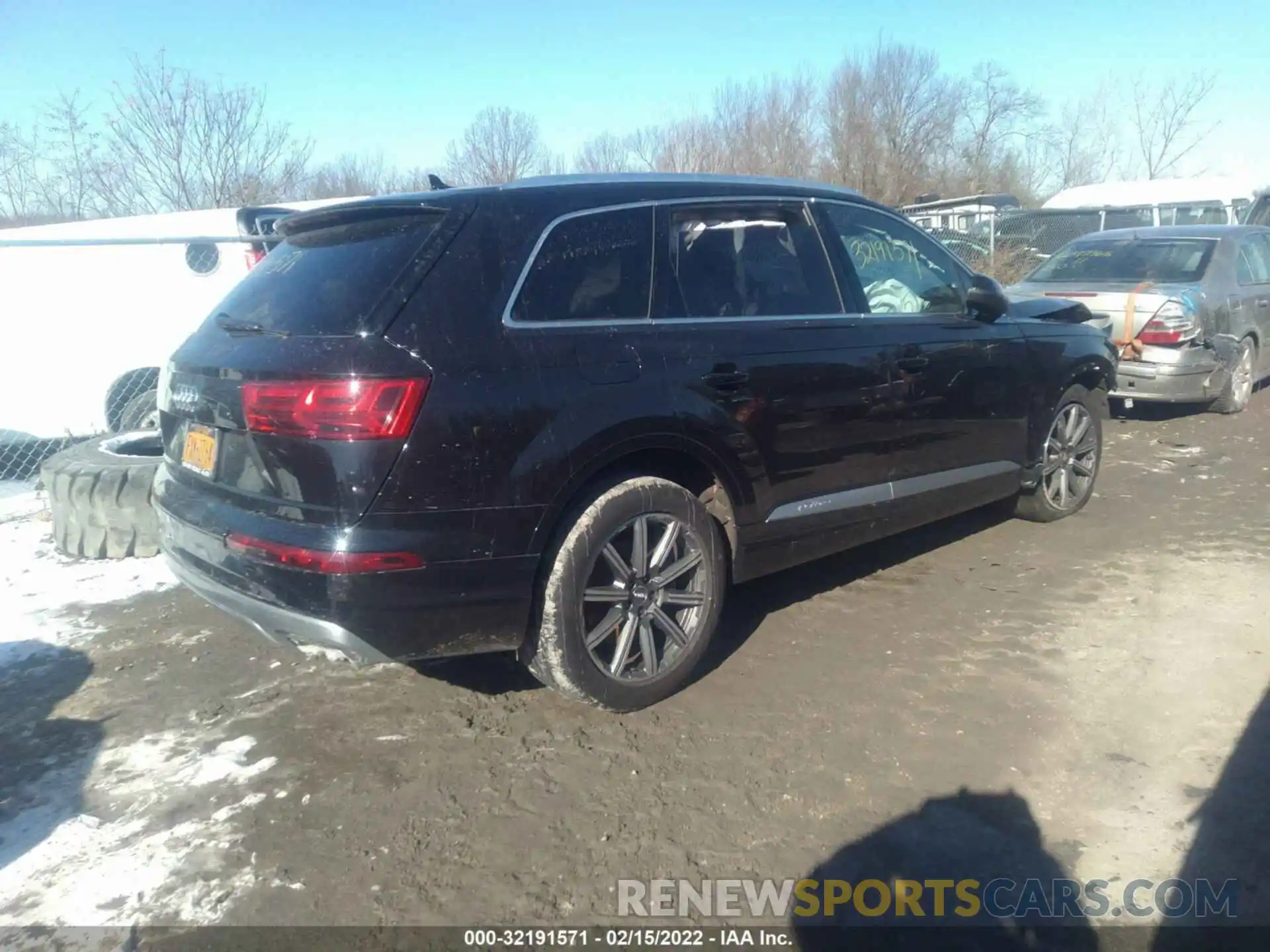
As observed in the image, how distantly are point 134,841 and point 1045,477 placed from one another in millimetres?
4803

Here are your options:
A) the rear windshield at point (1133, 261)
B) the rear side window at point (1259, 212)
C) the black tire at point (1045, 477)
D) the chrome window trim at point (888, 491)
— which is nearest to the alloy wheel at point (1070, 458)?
→ the black tire at point (1045, 477)

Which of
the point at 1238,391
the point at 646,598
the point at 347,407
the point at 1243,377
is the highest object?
the point at 347,407

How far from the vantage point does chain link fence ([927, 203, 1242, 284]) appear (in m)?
15.5

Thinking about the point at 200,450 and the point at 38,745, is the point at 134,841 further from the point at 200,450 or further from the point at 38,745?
the point at 200,450

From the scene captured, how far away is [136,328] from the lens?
7.32m

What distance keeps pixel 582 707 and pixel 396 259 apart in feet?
5.83

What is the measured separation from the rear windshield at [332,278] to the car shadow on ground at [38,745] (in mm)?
1673

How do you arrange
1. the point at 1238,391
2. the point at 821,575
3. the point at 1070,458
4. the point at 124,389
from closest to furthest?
the point at 821,575
the point at 1070,458
the point at 124,389
the point at 1238,391

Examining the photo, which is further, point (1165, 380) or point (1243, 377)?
point (1243, 377)

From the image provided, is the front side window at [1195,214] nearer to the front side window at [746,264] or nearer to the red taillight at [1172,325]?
the red taillight at [1172,325]

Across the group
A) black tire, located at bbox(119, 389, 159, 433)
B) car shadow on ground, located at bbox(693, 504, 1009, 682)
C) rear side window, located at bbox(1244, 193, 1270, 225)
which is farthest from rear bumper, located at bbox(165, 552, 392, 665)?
rear side window, located at bbox(1244, 193, 1270, 225)

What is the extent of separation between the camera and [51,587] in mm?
5137

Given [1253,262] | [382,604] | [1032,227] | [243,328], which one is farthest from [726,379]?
[1032,227]

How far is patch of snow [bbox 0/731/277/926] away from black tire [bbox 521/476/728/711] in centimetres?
106
